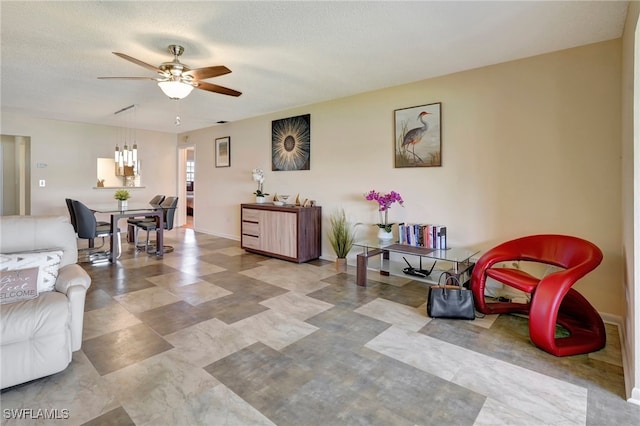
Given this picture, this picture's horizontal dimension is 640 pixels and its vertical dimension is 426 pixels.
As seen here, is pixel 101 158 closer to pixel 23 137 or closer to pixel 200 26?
pixel 23 137

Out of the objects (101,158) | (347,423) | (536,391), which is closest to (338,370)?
(347,423)

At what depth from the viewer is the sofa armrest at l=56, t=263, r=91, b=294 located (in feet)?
7.23

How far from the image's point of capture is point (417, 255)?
11.5 ft

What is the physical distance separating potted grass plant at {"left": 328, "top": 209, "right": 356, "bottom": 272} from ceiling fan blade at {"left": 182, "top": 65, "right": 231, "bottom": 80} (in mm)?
2644

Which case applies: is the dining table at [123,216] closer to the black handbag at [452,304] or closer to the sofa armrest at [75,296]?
the sofa armrest at [75,296]

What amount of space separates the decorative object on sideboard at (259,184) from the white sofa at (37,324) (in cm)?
351

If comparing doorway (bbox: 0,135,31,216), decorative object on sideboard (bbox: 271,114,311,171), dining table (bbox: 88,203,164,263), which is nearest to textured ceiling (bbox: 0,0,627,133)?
decorative object on sideboard (bbox: 271,114,311,171)

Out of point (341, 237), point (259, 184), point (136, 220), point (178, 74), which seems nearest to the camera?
point (178, 74)

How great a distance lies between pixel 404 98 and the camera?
13.7 feet

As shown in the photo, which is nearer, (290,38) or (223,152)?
(290,38)

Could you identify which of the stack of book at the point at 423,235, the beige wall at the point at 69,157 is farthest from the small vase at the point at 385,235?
the beige wall at the point at 69,157

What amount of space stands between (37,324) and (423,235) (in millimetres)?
3500

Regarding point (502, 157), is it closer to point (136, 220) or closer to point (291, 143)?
→ point (291, 143)

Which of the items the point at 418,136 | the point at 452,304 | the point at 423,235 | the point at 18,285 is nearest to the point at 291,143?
the point at 418,136
